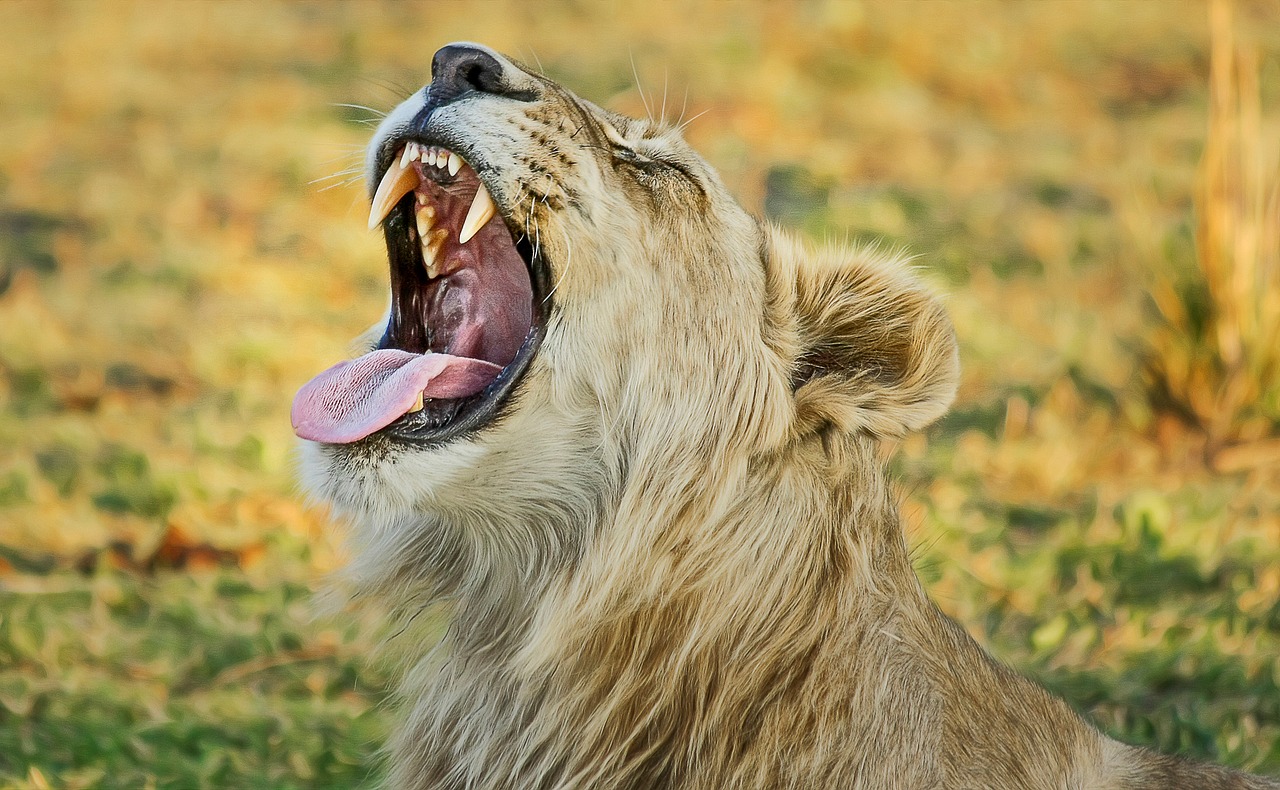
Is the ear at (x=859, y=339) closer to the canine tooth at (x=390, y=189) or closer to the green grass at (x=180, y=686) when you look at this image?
the canine tooth at (x=390, y=189)

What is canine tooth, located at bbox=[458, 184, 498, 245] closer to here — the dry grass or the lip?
the lip

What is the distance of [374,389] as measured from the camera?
2900 millimetres

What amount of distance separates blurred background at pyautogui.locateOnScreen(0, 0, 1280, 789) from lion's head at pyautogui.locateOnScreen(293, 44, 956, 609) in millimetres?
471

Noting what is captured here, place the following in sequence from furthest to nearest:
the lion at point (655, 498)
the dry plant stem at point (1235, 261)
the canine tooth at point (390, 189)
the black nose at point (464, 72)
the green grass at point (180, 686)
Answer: the dry plant stem at point (1235, 261)
the green grass at point (180, 686)
the canine tooth at point (390, 189)
the black nose at point (464, 72)
the lion at point (655, 498)

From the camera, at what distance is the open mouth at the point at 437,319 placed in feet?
9.21

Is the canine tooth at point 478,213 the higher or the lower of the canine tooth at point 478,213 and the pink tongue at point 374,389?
the higher

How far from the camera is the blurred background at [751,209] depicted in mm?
4395

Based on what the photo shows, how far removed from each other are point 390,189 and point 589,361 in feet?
1.90

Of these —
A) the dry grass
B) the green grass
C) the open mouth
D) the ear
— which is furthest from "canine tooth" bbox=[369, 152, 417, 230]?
the dry grass

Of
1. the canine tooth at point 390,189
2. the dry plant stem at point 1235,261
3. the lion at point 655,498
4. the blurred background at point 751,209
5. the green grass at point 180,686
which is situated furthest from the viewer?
the dry plant stem at point 1235,261

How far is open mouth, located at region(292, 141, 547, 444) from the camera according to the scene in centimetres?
281

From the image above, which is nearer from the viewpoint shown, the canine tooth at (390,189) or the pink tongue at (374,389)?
the pink tongue at (374,389)

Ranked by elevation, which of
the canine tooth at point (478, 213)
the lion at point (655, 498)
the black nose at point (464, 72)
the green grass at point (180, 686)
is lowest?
the green grass at point (180, 686)

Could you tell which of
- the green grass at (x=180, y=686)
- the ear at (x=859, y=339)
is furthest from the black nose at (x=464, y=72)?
the green grass at (x=180, y=686)
